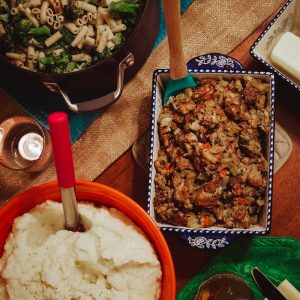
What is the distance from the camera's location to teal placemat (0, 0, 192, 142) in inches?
59.4

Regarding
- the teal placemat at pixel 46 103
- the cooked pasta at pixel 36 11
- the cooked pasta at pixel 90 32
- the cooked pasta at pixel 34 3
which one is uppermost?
the cooked pasta at pixel 34 3

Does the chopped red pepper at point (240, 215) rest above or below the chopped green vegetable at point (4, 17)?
below

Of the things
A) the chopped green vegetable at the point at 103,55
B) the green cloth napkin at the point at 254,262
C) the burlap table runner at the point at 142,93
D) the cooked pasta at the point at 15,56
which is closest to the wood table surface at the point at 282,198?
→ the green cloth napkin at the point at 254,262

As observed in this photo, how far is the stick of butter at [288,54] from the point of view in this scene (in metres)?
1.40

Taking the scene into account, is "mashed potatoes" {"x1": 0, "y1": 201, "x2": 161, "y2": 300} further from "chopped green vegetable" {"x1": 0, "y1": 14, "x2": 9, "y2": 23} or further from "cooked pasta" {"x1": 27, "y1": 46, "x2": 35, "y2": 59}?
"chopped green vegetable" {"x1": 0, "y1": 14, "x2": 9, "y2": 23}

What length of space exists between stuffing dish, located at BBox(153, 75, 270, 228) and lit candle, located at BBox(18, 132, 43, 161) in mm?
402

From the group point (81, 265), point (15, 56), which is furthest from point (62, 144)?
point (15, 56)

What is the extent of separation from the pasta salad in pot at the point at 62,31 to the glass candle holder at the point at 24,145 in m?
0.20

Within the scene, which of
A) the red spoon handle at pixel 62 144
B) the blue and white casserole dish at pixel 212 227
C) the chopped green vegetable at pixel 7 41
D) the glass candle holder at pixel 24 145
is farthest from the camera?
the glass candle holder at pixel 24 145

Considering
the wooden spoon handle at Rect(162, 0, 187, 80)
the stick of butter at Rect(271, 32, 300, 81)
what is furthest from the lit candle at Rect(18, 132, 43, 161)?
the stick of butter at Rect(271, 32, 300, 81)

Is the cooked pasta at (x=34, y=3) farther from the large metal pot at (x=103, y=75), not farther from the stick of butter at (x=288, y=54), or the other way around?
the stick of butter at (x=288, y=54)

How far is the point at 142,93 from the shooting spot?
152 cm

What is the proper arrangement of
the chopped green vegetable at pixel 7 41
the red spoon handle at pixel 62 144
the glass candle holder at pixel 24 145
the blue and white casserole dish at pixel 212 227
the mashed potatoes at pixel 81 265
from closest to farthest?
the red spoon handle at pixel 62 144 < the mashed potatoes at pixel 81 265 < the blue and white casserole dish at pixel 212 227 < the chopped green vegetable at pixel 7 41 < the glass candle holder at pixel 24 145

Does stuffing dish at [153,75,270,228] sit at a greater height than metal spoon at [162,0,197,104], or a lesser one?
lesser
